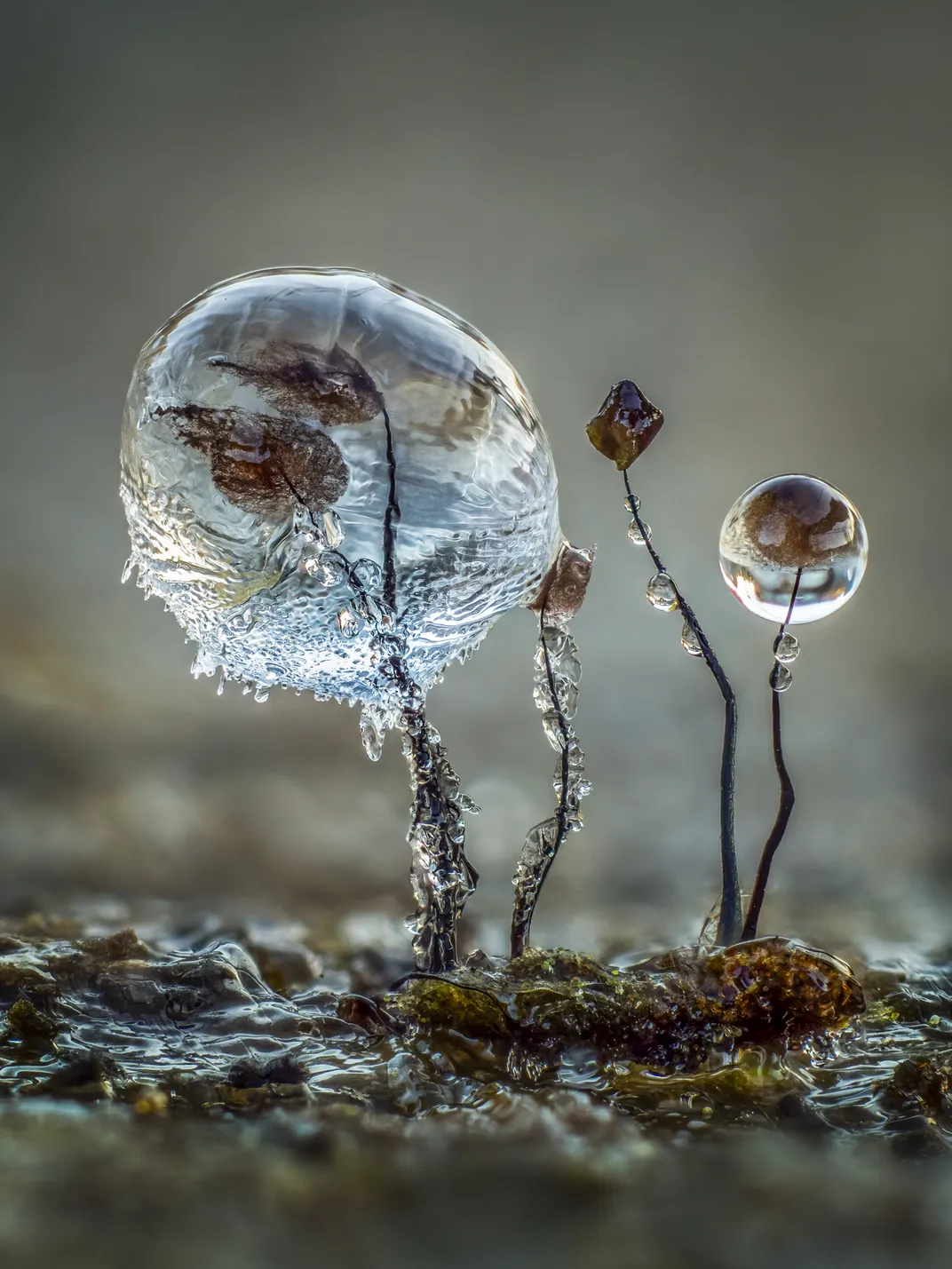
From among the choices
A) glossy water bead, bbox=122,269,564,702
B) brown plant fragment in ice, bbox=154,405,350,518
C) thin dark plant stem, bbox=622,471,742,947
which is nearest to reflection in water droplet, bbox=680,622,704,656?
thin dark plant stem, bbox=622,471,742,947

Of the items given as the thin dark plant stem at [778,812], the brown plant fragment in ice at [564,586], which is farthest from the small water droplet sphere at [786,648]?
the brown plant fragment in ice at [564,586]

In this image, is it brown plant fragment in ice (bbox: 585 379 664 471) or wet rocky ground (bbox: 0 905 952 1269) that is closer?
wet rocky ground (bbox: 0 905 952 1269)

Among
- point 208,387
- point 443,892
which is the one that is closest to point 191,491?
point 208,387

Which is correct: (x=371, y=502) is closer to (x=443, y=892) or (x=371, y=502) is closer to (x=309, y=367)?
(x=309, y=367)

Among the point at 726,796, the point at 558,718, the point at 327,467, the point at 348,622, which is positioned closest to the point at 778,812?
the point at 726,796

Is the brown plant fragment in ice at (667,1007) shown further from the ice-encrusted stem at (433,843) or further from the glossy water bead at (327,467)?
the glossy water bead at (327,467)

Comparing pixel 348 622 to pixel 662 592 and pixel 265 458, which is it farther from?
pixel 662 592

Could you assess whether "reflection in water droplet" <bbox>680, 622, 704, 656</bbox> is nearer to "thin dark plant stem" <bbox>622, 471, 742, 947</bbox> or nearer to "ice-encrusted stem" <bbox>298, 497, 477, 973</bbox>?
"thin dark plant stem" <bbox>622, 471, 742, 947</bbox>
